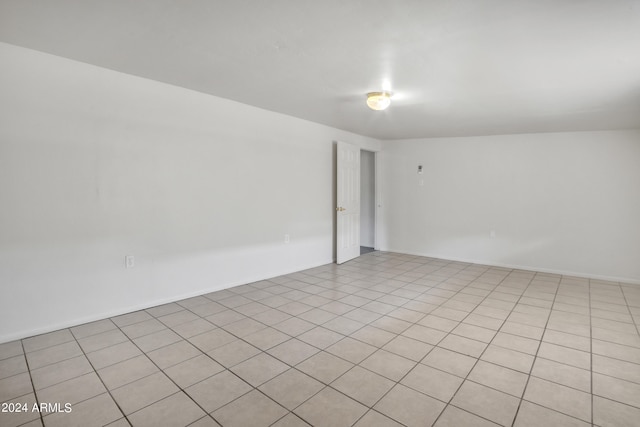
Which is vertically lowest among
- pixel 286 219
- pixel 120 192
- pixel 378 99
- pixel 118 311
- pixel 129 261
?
pixel 118 311

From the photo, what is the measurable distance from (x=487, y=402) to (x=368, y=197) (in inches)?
212

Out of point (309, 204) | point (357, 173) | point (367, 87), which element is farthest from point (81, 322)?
point (357, 173)

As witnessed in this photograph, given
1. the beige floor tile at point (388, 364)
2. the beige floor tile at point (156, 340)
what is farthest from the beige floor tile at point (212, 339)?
the beige floor tile at point (388, 364)

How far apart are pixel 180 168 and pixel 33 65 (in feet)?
4.60

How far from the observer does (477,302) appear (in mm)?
3711

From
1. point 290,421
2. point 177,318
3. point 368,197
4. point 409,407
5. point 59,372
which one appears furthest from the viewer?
point 368,197

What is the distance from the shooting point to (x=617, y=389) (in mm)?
2078

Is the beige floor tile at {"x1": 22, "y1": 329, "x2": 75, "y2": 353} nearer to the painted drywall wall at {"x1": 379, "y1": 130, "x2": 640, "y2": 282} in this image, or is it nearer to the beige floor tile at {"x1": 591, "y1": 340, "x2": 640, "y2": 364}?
the beige floor tile at {"x1": 591, "y1": 340, "x2": 640, "y2": 364}

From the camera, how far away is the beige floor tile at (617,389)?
6.49 ft

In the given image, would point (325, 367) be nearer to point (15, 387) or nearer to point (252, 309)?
point (252, 309)

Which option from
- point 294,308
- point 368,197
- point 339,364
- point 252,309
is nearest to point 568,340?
point 339,364

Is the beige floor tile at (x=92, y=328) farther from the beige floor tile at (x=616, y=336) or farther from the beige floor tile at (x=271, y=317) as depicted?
the beige floor tile at (x=616, y=336)

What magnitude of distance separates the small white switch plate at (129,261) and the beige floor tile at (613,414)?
12.2 ft

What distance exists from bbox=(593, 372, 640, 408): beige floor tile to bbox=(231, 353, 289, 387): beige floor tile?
6.77 feet
